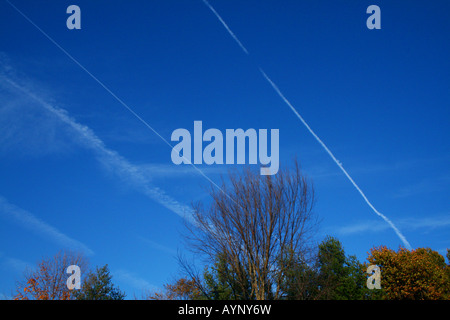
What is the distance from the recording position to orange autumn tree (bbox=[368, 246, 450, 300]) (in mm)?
25703

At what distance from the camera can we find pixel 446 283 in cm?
2739

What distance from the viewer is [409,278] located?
25.9 meters
